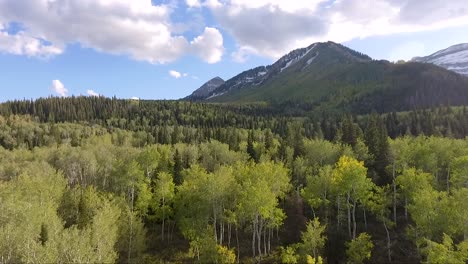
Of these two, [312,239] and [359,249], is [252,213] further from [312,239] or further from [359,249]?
[359,249]

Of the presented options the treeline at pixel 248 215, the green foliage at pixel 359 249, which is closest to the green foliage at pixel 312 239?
the treeline at pixel 248 215

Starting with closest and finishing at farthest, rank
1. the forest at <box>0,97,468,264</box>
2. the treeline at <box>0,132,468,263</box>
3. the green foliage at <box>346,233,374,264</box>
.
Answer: the treeline at <box>0,132,468,263</box>, the forest at <box>0,97,468,264</box>, the green foliage at <box>346,233,374,264</box>

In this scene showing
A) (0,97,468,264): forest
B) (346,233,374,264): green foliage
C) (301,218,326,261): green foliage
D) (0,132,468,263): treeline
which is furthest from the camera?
(346,233,374,264): green foliage

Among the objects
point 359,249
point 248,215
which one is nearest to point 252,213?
point 248,215

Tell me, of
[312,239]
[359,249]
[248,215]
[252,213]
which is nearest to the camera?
[312,239]

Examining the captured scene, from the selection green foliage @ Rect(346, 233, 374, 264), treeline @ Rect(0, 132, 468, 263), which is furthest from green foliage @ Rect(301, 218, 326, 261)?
green foliage @ Rect(346, 233, 374, 264)

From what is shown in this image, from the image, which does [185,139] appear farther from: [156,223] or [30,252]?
[30,252]

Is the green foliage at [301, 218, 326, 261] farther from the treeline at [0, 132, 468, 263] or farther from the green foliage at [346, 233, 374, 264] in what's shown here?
the green foliage at [346, 233, 374, 264]

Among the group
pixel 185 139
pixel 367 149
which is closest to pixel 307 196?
pixel 367 149

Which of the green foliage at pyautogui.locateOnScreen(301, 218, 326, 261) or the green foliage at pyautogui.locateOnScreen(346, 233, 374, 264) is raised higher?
the green foliage at pyautogui.locateOnScreen(301, 218, 326, 261)

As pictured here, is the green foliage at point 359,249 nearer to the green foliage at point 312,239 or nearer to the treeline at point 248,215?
Answer: the treeline at point 248,215

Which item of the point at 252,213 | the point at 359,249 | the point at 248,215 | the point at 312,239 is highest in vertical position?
the point at 252,213

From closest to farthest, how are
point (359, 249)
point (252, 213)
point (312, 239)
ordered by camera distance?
point (312, 239)
point (359, 249)
point (252, 213)

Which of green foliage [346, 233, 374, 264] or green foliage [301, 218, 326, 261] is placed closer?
green foliage [301, 218, 326, 261]
